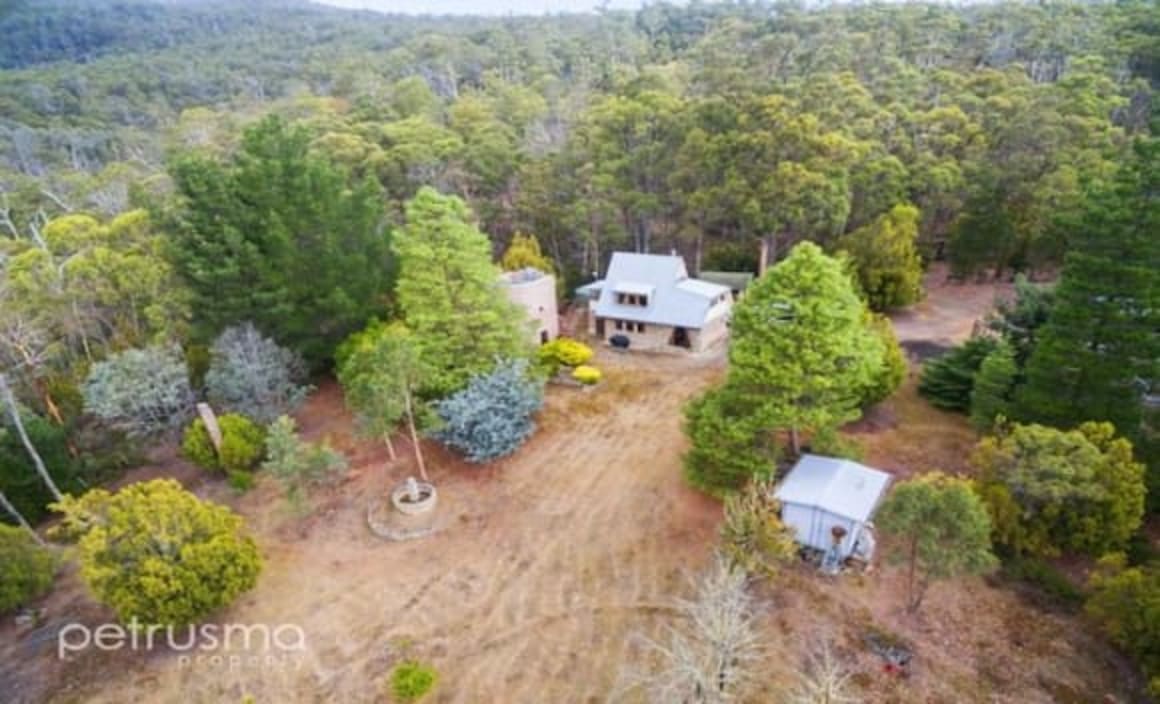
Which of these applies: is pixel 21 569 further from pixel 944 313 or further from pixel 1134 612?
pixel 944 313

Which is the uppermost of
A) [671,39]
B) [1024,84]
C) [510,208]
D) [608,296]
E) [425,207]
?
[671,39]

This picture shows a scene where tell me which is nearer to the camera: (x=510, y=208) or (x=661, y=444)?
(x=661, y=444)

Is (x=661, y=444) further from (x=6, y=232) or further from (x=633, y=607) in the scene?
(x=6, y=232)

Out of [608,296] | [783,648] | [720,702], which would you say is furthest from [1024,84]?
[720,702]

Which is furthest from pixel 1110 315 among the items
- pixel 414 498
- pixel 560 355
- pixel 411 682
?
pixel 414 498

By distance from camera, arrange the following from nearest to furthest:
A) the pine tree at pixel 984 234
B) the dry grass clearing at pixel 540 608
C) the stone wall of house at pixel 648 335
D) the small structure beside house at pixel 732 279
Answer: the dry grass clearing at pixel 540 608
the stone wall of house at pixel 648 335
the small structure beside house at pixel 732 279
the pine tree at pixel 984 234

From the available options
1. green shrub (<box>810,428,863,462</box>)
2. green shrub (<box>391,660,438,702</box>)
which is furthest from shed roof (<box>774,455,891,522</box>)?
green shrub (<box>391,660,438,702</box>)

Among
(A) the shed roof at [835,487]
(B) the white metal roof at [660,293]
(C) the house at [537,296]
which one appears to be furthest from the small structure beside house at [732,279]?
(A) the shed roof at [835,487]

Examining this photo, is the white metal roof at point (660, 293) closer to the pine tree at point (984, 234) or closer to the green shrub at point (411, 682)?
the pine tree at point (984, 234)
